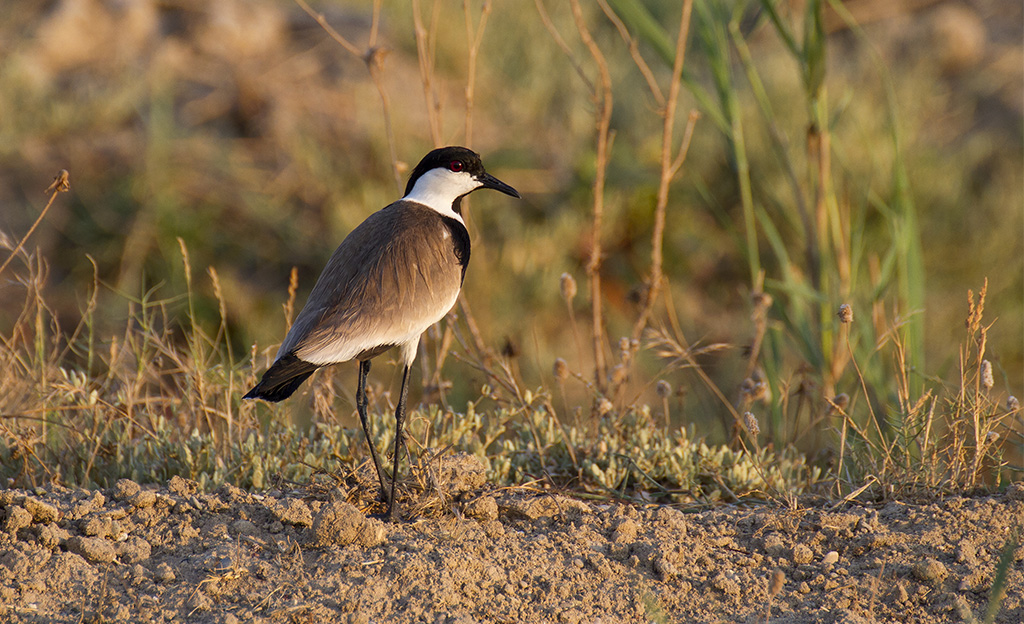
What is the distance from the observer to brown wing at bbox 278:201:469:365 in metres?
3.25

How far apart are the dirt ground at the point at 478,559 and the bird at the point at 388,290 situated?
341 millimetres

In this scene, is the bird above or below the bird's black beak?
below

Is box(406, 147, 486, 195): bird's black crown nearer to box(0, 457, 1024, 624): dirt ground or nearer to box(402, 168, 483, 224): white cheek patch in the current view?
box(402, 168, 483, 224): white cheek patch

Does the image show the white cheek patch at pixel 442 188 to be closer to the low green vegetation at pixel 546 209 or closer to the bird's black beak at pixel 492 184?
the bird's black beak at pixel 492 184

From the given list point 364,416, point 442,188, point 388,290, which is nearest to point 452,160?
point 442,188

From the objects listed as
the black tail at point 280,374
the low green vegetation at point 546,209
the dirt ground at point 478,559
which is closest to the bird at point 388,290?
the black tail at point 280,374

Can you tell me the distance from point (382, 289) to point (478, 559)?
1.00 metres

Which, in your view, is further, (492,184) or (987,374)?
(492,184)

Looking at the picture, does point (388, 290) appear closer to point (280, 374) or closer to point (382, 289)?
point (382, 289)

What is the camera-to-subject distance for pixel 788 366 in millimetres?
7512

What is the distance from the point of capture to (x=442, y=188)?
3766 mm

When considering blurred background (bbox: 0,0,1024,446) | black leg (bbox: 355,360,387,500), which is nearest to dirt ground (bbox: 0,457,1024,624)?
black leg (bbox: 355,360,387,500)

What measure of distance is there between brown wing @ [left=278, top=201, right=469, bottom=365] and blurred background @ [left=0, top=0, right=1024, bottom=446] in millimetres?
3003

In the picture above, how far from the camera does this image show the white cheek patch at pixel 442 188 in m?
3.76
